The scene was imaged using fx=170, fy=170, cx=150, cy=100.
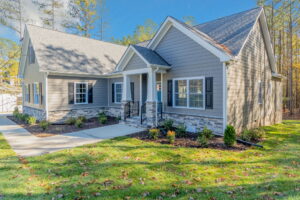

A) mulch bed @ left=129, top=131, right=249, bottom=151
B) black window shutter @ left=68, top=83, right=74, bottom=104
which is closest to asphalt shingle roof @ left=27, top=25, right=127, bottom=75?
black window shutter @ left=68, top=83, right=74, bottom=104

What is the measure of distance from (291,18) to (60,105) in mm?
21309

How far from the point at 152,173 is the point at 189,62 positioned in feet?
20.6

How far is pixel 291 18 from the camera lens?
15.8 meters

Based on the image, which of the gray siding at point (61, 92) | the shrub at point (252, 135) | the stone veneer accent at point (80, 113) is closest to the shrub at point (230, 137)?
the shrub at point (252, 135)

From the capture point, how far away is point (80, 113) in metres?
12.6

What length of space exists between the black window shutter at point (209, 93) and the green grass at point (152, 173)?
106 inches

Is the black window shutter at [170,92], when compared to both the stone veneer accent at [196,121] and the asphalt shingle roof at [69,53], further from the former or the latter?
the asphalt shingle roof at [69,53]

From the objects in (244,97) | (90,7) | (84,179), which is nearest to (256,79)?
(244,97)

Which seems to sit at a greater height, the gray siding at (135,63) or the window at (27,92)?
the gray siding at (135,63)

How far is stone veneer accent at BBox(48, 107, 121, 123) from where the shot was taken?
1141 cm

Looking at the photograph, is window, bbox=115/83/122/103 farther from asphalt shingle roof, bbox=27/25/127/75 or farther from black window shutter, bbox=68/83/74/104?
black window shutter, bbox=68/83/74/104

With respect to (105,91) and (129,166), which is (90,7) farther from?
(129,166)

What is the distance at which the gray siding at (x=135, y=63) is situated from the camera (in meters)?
9.70

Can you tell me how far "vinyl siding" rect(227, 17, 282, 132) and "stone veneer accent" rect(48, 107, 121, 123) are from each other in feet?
26.8
